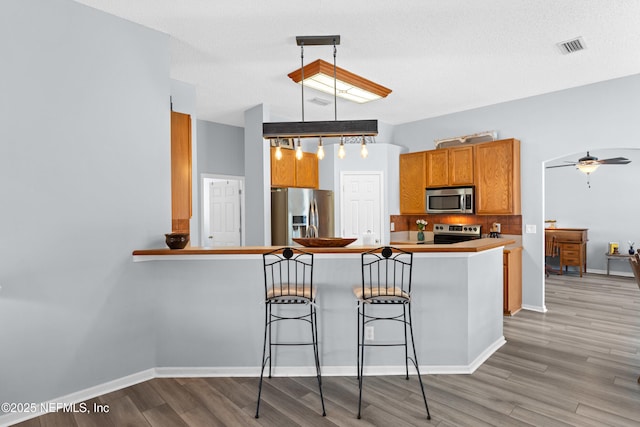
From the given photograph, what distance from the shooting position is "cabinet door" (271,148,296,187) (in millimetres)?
5191

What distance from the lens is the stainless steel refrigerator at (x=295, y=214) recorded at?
16.3 ft

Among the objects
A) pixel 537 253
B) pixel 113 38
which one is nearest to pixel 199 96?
pixel 113 38

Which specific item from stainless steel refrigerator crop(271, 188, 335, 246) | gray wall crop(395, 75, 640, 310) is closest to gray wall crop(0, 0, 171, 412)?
stainless steel refrigerator crop(271, 188, 335, 246)

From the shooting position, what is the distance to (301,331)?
9.80 feet

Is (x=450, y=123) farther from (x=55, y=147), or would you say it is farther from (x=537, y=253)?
(x=55, y=147)

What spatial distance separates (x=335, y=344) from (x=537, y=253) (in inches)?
134

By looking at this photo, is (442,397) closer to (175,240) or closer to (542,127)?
(175,240)

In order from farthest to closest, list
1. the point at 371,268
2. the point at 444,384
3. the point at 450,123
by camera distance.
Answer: the point at 450,123
the point at 371,268
the point at 444,384

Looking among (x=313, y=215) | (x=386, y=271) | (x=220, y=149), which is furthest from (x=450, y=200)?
(x=220, y=149)

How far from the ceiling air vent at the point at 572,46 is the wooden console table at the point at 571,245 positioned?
16.2 feet

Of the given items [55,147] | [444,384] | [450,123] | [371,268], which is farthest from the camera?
[450,123]

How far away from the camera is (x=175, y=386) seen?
2793 mm

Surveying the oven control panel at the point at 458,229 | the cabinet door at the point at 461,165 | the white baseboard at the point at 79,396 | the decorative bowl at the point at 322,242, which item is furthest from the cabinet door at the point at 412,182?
the white baseboard at the point at 79,396

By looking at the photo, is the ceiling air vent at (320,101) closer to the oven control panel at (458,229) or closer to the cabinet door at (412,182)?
the cabinet door at (412,182)
